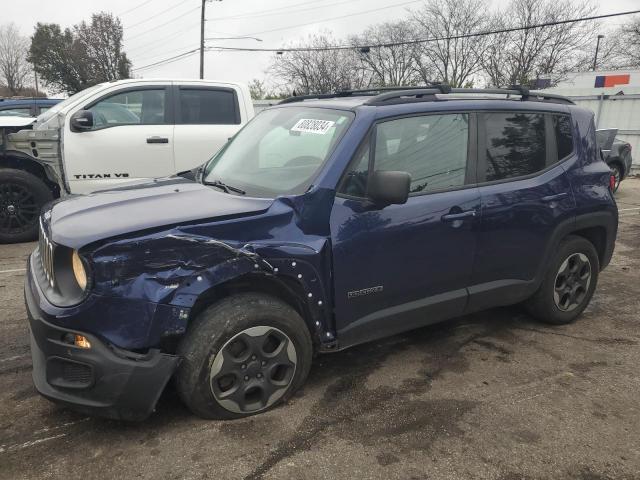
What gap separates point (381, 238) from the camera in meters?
3.04

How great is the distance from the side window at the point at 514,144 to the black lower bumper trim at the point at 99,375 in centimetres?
247

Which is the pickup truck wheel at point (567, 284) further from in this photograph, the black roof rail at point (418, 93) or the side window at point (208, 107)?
the side window at point (208, 107)

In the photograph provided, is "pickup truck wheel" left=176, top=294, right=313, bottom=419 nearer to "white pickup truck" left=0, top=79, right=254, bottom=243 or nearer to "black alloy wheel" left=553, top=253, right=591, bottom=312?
"black alloy wheel" left=553, top=253, right=591, bottom=312

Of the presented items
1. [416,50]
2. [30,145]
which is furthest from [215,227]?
[416,50]

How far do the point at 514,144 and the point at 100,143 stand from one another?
4881 mm

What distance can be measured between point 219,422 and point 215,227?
107 cm

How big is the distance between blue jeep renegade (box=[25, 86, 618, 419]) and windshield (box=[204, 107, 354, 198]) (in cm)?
1

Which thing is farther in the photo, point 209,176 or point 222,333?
point 209,176

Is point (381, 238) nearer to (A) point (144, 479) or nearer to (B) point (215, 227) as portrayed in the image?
(B) point (215, 227)

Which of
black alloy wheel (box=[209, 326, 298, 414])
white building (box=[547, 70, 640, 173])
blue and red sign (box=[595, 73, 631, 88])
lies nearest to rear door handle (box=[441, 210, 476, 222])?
black alloy wheel (box=[209, 326, 298, 414])

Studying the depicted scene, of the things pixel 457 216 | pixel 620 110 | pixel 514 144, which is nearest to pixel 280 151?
pixel 457 216

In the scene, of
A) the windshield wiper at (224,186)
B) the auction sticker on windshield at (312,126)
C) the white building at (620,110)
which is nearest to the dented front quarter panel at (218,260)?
the windshield wiper at (224,186)

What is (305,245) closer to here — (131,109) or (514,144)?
(514,144)

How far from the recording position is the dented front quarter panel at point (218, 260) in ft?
7.90
